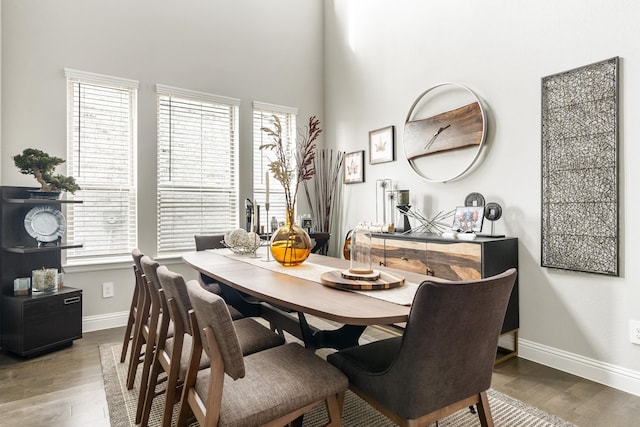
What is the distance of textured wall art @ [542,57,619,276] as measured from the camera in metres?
2.29

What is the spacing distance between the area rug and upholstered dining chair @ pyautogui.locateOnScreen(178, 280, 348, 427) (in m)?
0.62

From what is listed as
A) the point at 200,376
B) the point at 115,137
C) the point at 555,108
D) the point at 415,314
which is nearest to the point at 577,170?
the point at 555,108

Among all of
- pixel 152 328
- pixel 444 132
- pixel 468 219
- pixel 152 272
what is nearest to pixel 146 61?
pixel 152 272

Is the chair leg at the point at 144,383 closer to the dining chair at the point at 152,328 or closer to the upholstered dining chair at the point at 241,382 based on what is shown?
the dining chair at the point at 152,328

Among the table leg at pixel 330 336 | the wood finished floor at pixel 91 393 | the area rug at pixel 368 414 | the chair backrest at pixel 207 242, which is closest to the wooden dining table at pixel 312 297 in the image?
the table leg at pixel 330 336

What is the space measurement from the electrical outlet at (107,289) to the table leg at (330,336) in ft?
7.73

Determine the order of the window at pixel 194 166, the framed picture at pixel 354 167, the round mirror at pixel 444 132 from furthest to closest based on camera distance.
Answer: the framed picture at pixel 354 167, the window at pixel 194 166, the round mirror at pixel 444 132

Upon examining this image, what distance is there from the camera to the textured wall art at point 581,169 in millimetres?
2289

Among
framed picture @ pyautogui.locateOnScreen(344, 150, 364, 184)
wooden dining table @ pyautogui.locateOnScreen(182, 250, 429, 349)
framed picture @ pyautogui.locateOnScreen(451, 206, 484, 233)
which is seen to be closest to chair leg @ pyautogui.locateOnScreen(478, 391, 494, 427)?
wooden dining table @ pyautogui.locateOnScreen(182, 250, 429, 349)

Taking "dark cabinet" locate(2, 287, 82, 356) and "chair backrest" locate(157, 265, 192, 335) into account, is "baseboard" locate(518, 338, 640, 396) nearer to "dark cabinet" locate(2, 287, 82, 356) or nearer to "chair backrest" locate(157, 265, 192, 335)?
"chair backrest" locate(157, 265, 192, 335)

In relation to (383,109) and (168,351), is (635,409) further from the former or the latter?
(383,109)

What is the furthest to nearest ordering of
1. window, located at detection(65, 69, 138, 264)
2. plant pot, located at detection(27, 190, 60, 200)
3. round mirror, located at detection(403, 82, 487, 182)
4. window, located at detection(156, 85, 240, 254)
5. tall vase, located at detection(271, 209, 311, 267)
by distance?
1. window, located at detection(156, 85, 240, 254)
2. window, located at detection(65, 69, 138, 264)
3. round mirror, located at detection(403, 82, 487, 182)
4. plant pot, located at detection(27, 190, 60, 200)
5. tall vase, located at detection(271, 209, 311, 267)

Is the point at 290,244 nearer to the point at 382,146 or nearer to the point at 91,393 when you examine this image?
the point at 91,393

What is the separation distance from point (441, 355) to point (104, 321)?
130 inches
